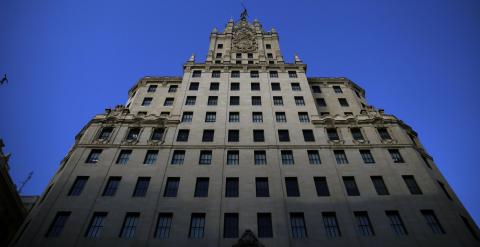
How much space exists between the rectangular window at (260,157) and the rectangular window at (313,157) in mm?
4958

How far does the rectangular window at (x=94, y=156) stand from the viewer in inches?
1278

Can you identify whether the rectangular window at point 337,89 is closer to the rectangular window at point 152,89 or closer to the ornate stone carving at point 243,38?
the ornate stone carving at point 243,38

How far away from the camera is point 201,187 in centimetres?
2978

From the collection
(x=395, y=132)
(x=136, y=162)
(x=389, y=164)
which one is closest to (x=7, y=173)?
(x=136, y=162)

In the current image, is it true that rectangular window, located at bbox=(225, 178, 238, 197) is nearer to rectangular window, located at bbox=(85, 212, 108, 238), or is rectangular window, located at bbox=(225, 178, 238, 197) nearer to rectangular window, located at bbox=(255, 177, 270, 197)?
rectangular window, located at bbox=(255, 177, 270, 197)

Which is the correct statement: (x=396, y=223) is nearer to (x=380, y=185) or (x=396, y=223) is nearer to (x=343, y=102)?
(x=380, y=185)

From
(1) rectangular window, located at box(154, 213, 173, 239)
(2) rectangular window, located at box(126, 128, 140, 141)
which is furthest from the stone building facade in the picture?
(1) rectangular window, located at box(154, 213, 173, 239)

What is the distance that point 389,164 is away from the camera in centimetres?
3177

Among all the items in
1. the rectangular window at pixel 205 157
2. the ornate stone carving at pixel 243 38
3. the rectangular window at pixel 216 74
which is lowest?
the rectangular window at pixel 205 157

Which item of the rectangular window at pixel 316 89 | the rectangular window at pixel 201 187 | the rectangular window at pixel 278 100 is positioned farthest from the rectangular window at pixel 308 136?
the rectangular window at pixel 201 187

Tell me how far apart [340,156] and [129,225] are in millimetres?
22832

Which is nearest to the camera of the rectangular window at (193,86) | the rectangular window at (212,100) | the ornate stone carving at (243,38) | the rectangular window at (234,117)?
the rectangular window at (234,117)

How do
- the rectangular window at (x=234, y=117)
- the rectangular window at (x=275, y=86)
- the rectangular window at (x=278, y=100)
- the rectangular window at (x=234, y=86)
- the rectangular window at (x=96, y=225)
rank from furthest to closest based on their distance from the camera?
the rectangular window at (x=234, y=86) → the rectangular window at (x=275, y=86) → the rectangular window at (x=278, y=100) → the rectangular window at (x=234, y=117) → the rectangular window at (x=96, y=225)

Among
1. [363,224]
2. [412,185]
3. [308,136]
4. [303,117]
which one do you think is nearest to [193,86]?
[303,117]
